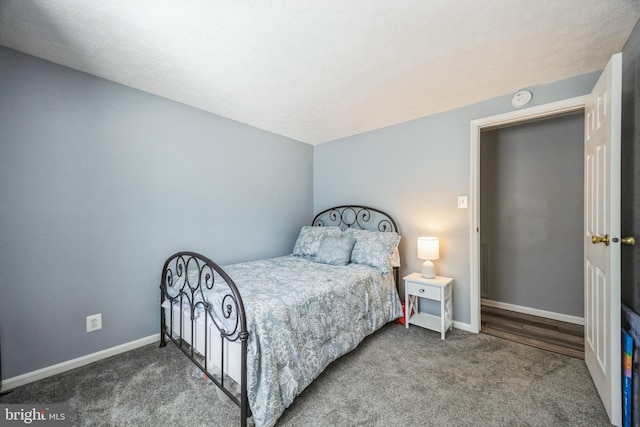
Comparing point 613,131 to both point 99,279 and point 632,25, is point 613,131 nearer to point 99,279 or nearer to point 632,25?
point 632,25

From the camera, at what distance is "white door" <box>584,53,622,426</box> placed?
1396 millimetres

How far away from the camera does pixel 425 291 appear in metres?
2.57

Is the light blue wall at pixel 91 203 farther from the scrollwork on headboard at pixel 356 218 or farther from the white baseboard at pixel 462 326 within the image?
the white baseboard at pixel 462 326

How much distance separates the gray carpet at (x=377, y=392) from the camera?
1.49m

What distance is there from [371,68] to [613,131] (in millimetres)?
1494

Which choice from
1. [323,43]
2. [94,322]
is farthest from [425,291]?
[94,322]

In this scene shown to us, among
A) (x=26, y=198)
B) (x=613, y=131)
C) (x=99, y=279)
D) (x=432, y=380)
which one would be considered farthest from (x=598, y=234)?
(x=26, y=198)

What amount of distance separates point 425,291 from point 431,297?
79 millimetres

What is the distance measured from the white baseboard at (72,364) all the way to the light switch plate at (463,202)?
10.5 feet

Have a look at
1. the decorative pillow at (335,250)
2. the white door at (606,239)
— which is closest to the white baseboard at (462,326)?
the white door at (606,239)

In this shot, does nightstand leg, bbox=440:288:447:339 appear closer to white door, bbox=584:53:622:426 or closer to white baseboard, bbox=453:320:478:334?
white baseboard, bbox=453:320:478:334

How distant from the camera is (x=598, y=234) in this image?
1.66 metres

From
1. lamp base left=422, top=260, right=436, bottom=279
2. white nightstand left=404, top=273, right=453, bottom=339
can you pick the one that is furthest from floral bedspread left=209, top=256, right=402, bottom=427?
lamp base left=422, top=260, right=436, bottom=279

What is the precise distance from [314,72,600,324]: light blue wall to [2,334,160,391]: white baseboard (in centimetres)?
274
